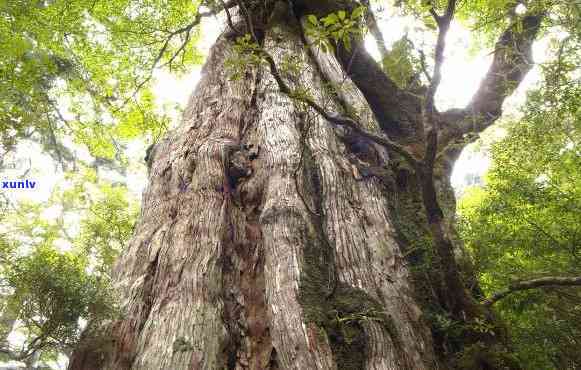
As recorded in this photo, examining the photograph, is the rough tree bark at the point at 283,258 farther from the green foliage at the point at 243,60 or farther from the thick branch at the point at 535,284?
the green foliage at the point at 243,60

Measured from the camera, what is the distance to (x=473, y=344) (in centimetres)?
265

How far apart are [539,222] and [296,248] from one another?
271cm

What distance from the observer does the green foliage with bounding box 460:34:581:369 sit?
3359mm

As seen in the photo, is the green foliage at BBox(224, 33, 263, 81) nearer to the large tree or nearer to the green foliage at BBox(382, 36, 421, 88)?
the large tree

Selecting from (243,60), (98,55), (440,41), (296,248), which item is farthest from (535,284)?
(98,55)

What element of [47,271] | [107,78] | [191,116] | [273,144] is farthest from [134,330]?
[107,78]

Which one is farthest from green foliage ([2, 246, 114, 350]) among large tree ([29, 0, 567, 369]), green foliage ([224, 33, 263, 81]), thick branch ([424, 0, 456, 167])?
thick branch ([424, 0, 456, 167])

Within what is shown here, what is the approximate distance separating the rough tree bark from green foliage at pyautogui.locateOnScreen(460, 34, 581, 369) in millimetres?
561

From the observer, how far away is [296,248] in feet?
9.75

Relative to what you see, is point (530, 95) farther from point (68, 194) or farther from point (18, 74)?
point (68, 194)

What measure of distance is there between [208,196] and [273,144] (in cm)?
95

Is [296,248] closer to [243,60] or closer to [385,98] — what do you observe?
[243,60]

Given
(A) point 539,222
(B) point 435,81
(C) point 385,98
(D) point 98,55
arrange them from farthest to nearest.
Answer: (D) point 98,55
(C) point 385,98
(A) point 539,222
(B) point 435,81

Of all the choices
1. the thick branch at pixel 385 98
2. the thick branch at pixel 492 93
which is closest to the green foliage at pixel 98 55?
the thick branch at pixel 385 98
